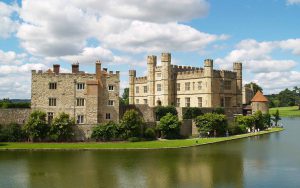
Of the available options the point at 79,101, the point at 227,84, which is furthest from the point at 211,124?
the point at 79,101

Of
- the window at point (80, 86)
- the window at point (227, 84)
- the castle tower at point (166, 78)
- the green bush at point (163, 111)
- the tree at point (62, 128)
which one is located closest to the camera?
the tree at point (62, 128)

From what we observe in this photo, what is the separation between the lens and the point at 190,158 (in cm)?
3366

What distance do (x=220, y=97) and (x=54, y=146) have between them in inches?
1191

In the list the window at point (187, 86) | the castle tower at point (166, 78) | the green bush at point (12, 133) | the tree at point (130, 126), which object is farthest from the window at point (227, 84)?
the green bush at point (12, 133)

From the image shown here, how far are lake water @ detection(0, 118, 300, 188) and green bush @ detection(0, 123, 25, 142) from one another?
6311 mm

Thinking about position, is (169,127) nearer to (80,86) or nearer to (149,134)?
Answer: (149,134)

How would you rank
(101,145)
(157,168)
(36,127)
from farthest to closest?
(36,127), (101,145), (157,168)

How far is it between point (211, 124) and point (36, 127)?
2081 cm

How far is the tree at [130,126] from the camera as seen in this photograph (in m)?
46.1

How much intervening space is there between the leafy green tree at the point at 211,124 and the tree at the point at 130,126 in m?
8.76

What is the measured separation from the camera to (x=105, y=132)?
45.8m

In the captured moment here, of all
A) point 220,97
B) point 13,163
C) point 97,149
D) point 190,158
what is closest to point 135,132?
point 97,149

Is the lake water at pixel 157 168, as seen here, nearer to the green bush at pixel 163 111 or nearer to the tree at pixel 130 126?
the tree at pixel 130 126

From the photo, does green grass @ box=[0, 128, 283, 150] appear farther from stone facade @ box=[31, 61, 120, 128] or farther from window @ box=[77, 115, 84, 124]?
stone facade @ box=[31, 61, 120, 128]
